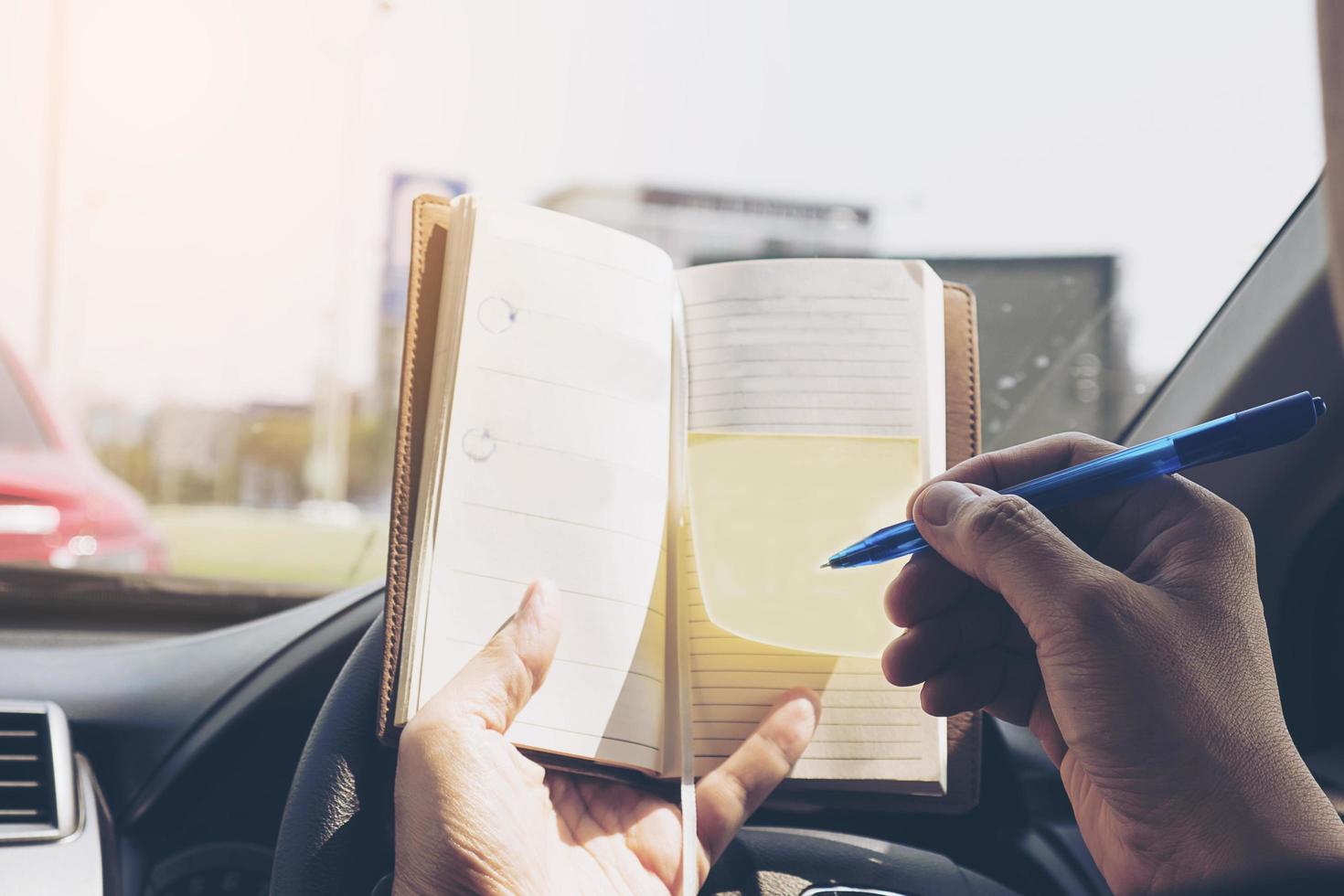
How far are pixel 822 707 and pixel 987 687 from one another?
18cm

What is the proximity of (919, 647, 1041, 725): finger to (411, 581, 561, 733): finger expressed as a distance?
0.39 meters

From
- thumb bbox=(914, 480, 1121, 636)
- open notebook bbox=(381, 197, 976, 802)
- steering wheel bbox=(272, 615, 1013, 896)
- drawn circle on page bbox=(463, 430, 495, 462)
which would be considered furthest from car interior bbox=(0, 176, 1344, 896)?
thumb bbox=(914, 480, 1121, 636)

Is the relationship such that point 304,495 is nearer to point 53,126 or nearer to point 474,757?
point 474,757

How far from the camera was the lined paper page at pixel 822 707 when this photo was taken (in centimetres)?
101

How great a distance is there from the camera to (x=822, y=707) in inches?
40.3

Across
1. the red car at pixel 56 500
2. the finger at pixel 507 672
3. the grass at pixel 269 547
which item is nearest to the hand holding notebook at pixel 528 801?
the finger at pixel 507 672

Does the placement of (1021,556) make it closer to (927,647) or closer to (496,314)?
(927,647)

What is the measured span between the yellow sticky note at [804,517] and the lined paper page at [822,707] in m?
0.03

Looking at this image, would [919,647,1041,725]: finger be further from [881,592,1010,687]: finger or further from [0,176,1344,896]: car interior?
[0,176,1344,896]: car interior

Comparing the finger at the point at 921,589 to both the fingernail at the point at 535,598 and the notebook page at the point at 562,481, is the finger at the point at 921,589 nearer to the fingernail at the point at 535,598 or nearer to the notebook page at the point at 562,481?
the notebook page at the point at 562,481

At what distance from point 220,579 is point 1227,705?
5.00ft

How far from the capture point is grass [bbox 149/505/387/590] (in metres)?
1.76

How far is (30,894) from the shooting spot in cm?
115

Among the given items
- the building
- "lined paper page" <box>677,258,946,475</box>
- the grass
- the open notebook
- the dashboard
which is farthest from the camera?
the grass
